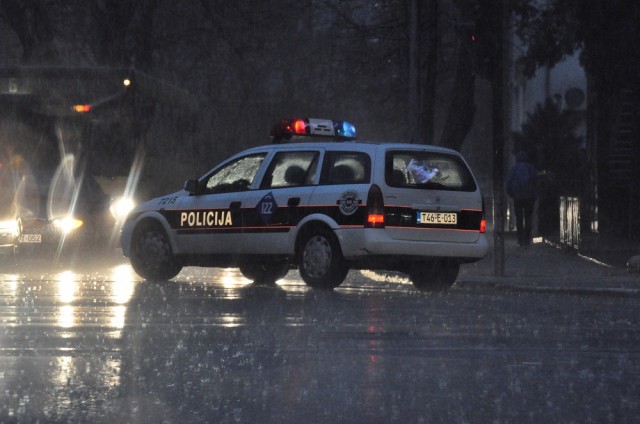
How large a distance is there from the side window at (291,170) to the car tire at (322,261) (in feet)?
2.38

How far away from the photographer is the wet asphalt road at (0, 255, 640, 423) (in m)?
7.85

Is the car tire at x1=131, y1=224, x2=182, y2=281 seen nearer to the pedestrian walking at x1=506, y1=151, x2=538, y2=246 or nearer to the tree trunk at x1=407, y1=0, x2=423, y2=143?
the tree trunk at x1=407, y1=0, x2=423, y2=143

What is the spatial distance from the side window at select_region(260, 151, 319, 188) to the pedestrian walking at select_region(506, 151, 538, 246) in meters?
11.4

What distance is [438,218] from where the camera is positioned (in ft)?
54.3

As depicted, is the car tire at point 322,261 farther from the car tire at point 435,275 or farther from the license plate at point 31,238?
the license plate at point 31,238

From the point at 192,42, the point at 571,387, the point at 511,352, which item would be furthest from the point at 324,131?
the point at 192,42

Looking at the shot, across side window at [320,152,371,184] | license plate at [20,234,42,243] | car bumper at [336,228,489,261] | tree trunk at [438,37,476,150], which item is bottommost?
car bumper at [336,228,489,261]

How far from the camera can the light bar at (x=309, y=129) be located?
18766 millimetres

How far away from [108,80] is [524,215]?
8.24 metres

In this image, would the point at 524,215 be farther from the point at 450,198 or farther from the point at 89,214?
the point at 450,198

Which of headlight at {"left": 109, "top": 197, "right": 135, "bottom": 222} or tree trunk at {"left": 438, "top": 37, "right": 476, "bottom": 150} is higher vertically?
tree trunk at {"left": 438, "top": 37, "right": 476, "bottom": 150}

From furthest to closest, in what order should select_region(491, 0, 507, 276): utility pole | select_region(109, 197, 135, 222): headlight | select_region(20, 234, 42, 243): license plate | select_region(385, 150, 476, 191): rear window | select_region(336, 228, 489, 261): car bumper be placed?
select_region(109, 197, 135, 222): headlight
select_region(20, 234, 42, 243): license plate
select_region(491, 0, 507, 276): utility pole
select_region(385, 150, 476, 191): rear window
select_region(336, 228, 489, 261): car bumper

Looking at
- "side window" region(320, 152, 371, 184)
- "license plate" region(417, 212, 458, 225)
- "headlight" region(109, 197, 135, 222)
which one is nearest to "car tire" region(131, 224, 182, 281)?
"side window" region(320, 152, 371, 184)

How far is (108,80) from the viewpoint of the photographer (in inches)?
1002
